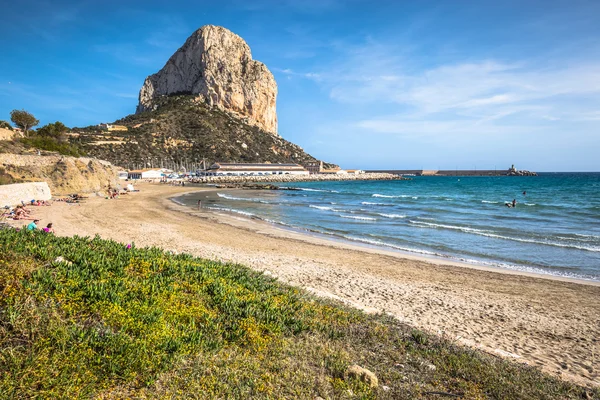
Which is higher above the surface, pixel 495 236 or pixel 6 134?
pixel 6 134

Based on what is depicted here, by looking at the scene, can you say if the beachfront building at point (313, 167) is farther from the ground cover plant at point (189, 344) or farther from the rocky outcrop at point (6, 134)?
the ground cover plant at point (189, 344)

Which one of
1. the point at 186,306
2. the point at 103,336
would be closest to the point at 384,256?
the point at 186,306

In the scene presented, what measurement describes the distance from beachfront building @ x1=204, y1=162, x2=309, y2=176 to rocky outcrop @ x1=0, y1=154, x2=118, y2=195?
66.5 metres

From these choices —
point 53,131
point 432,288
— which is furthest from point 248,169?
point 432,288

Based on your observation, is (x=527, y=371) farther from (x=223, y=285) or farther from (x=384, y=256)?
(x=384, y=256)

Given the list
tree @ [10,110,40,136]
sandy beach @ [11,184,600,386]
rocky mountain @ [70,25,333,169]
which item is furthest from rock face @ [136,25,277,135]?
sandy beach @ [11,184,600,386]

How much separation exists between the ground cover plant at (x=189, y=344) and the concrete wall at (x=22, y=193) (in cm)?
2354

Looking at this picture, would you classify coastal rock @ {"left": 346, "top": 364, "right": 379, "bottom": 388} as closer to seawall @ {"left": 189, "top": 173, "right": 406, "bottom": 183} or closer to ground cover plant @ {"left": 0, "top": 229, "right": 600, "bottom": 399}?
ground cover plant @ {"left": 0, "top": 229, "right": 600, "bottom": 399}

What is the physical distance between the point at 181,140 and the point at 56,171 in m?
89.3

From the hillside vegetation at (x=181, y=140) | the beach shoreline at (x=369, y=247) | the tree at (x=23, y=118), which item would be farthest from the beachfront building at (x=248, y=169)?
the beach shoreline at (x=369, y=247)

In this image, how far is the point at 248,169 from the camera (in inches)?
4688

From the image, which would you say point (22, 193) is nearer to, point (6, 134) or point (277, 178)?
point (6, 134)

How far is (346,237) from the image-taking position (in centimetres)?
2214

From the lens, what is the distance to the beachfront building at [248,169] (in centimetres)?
11094
